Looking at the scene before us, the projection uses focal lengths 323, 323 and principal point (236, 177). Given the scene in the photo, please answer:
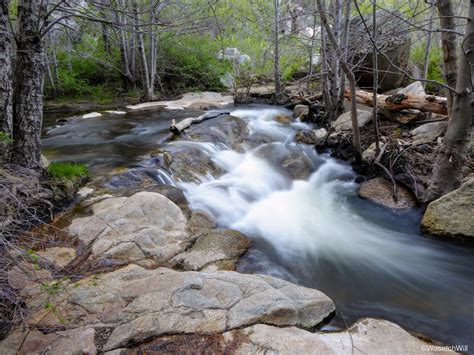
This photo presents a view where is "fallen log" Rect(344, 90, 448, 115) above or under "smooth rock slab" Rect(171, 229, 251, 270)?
above

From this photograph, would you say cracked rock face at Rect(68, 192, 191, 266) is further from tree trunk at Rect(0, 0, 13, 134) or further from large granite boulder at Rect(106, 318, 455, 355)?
tree trunk at Rect(0, 0, 13, 134)

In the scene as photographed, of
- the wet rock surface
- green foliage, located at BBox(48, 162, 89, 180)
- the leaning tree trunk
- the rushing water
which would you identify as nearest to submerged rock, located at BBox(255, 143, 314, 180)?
the rushing water

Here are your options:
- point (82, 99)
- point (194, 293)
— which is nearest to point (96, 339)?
point (194, 293)

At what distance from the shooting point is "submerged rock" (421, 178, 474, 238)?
4.42 metres

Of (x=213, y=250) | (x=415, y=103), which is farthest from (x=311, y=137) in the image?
(x=213, y=250)

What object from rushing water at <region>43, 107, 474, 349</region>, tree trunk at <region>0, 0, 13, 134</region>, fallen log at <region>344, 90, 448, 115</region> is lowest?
rushing water at <region>43, 107, 474, 349</region>

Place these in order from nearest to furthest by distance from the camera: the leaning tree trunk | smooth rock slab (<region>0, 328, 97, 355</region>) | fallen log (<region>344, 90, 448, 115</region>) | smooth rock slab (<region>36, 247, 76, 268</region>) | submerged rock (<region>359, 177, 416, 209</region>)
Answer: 1. smooth rock slab (<region>0, 328, 97, 355</region>)
2. smooth rock slab (<region>36, 247, 76, 268</region>)
3. the leaning tree trunk
4. submerged rock (<region>359, 177, 416, 209</region>)
5. fallen log (<region>344, 90, 448, 115</region>)

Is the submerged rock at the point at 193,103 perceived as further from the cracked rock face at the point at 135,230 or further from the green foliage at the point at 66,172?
the cracked rock face at the point at 135,230

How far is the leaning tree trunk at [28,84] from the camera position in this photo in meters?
3.94

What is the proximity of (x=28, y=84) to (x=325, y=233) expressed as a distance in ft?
15.4

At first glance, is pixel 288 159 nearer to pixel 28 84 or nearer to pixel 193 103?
pixel 28 84

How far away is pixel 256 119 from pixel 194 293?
29.0 ft

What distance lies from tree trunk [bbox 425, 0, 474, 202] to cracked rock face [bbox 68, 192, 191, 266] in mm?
4001

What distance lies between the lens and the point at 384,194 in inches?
238
